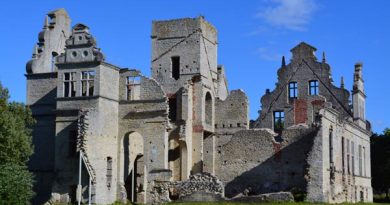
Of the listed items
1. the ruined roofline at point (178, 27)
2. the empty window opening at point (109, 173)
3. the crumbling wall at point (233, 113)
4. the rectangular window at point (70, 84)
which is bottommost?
the empty window opening at point (109, 173)

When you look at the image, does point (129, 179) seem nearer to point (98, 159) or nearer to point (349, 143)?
point (98, 159)

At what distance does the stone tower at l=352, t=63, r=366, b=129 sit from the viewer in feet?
178

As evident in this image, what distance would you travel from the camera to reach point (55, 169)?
43.8 metres

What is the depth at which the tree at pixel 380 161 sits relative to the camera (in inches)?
2613

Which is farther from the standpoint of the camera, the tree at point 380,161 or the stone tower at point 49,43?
the tree at point 380,161

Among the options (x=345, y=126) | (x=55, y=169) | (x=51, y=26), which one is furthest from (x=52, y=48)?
(x=345, y=126)

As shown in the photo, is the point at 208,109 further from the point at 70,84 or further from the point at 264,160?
the point at 70,84

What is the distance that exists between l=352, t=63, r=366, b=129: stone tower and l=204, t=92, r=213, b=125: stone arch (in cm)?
1191

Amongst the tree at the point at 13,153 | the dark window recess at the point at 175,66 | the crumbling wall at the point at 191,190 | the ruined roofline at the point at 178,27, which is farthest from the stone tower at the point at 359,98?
the tree at the point at 13,153

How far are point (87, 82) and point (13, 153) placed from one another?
7.18 metres

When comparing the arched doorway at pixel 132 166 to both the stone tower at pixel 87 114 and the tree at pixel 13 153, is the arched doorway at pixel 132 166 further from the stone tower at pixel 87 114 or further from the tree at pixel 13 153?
the tree at pixel 13 153

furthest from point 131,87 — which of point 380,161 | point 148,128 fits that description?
point 380,161

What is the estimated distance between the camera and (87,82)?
145 feet

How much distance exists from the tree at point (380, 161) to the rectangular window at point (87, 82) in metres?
33.3
